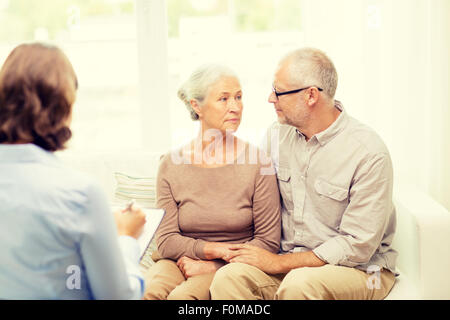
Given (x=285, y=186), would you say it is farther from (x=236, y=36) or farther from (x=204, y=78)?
(x=236, y=36)

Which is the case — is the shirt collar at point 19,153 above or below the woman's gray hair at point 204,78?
below

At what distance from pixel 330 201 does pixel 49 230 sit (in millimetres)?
→ 1143

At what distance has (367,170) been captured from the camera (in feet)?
6.26

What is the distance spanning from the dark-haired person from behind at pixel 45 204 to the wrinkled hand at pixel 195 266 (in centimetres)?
73

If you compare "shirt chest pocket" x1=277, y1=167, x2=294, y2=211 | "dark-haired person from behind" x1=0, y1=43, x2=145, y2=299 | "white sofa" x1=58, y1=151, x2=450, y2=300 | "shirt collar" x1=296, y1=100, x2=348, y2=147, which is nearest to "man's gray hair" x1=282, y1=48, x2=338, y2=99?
"shirt collar" x1=296, y1=100, x2=348, y2=147

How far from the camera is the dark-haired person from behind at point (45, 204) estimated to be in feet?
3.85

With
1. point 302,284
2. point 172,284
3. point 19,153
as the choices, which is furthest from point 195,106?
point 19,153

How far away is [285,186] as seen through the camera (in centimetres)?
210

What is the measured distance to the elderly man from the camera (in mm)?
1837

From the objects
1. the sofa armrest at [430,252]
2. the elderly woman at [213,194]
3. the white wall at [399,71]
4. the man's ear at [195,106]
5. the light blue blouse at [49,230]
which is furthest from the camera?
the white wall at [399,71]

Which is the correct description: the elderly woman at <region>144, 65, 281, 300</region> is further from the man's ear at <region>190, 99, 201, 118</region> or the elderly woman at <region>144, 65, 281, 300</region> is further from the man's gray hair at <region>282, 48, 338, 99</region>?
the man's gray hair at <region>282, 48, 338, 99</region>

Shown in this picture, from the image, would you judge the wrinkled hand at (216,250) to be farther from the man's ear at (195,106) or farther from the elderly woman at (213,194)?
the man's ear at (195,106)

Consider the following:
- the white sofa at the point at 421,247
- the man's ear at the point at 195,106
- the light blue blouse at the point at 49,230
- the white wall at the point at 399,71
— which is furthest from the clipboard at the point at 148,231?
the white wall at the point at 399,71
